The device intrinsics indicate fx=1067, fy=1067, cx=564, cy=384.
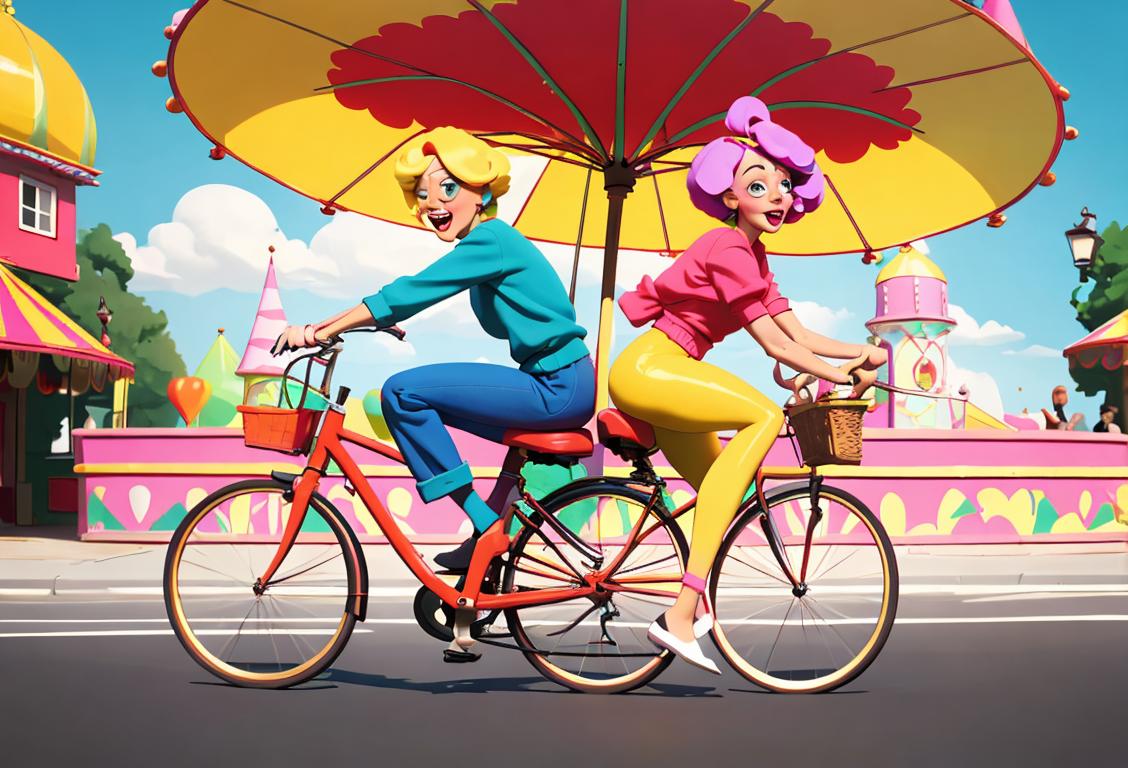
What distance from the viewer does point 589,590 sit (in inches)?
153

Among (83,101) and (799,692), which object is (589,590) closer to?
(799,692)

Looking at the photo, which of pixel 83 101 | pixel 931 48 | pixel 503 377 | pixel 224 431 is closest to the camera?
pixel 503 377

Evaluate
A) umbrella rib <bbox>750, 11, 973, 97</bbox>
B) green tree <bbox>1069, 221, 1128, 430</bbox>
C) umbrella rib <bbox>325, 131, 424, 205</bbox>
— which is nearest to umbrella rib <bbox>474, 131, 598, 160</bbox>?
umbrella rib <bbox>325, 131, 424, 205</bbox>

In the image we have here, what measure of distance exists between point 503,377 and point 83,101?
17464 mm

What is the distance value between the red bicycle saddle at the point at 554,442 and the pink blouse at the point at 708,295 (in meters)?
0.51

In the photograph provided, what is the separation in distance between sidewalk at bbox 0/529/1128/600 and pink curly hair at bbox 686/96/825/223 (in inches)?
157

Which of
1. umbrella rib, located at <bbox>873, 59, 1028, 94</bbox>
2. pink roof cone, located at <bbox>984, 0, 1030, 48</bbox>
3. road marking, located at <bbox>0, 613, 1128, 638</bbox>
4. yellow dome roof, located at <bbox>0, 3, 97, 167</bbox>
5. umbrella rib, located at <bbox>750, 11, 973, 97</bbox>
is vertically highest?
yellow dome roof, located at <bbox>0, 3, 97, 167</bbox>

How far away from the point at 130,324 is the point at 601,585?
144 ft

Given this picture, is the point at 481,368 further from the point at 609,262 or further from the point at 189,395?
the point at 189,395

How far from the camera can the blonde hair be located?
4.11m

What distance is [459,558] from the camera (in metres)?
3.89

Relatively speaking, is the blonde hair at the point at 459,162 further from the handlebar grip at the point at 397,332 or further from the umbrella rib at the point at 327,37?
the umbrella rib at the point at 327,37

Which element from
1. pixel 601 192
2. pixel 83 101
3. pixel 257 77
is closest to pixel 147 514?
pixel 257 77

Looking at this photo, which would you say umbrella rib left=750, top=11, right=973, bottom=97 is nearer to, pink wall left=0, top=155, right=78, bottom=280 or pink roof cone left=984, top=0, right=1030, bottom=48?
pink roof cone left=984, top=0, right=1030, bottom=48
